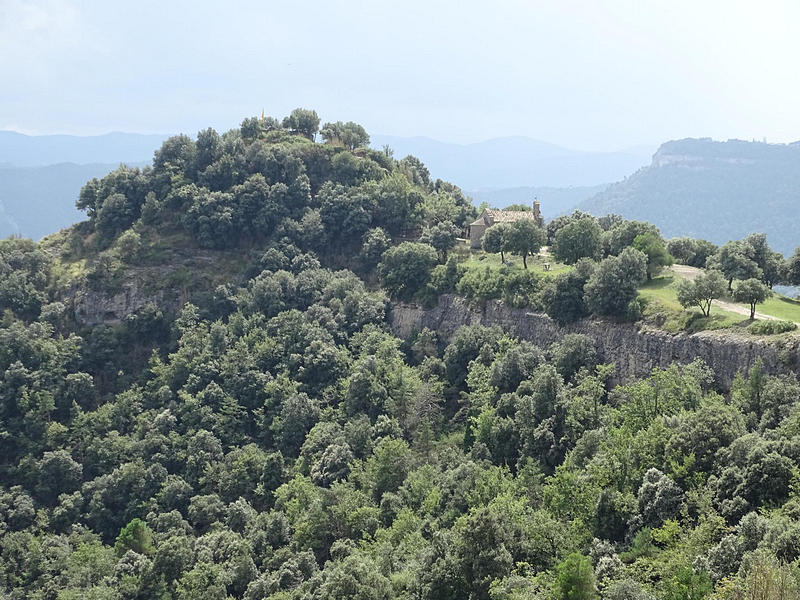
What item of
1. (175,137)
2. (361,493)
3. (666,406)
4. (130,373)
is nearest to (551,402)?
(666,406)

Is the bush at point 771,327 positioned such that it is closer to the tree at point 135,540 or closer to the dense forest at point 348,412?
the dense forest at point 348,412

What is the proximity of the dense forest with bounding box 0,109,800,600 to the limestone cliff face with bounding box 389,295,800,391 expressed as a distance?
1059mm

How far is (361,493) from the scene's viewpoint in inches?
1919

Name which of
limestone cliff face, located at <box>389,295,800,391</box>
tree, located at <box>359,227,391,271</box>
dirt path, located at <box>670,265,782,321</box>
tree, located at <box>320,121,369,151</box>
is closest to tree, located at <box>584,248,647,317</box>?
limestone cliff face, located at <box>389,295,800,391</box>

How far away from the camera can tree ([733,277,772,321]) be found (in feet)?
139

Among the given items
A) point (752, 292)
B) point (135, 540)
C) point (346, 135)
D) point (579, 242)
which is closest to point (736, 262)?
point (752, 292)

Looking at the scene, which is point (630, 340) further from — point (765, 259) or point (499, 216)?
point (499, 216)

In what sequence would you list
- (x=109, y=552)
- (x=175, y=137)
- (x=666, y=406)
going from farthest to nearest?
(x=175, y=137) < (x=109, y=552) < (x=666, y=406)

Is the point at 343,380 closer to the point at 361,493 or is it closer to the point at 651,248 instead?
the point at 361,493

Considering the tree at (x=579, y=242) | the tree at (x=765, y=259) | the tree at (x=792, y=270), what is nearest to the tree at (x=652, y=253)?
the tree at (x=579, y=242)

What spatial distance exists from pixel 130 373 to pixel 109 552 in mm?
22219

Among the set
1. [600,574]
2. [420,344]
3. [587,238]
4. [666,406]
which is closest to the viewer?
[600,574]

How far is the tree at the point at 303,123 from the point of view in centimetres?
9400

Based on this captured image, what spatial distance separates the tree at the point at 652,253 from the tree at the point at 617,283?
3.14 metres
